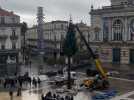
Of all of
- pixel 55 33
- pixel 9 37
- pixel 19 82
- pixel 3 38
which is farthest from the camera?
pixel 55 33

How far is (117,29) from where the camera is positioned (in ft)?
271

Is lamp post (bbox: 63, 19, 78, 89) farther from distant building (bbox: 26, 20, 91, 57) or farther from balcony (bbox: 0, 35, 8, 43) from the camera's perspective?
distant building (bbox: 26, 20, 91, 57)

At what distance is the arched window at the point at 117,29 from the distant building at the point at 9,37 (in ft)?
74.2

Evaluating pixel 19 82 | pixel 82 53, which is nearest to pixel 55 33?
pixel 82 53

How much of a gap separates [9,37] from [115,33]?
2476cm

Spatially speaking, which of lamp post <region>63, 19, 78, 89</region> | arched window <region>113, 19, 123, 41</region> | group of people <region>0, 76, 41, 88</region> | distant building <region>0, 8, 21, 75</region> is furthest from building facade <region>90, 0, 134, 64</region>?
group of people <region>0, 76, 41, 88</region>

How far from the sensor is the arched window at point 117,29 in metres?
81.9

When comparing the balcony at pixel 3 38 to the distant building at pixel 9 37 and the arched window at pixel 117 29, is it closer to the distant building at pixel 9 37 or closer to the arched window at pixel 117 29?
the distant building at pixel 9 37

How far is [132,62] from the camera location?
80.4 m

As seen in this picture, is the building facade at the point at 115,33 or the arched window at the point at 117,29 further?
the arched window at the point at 117,29

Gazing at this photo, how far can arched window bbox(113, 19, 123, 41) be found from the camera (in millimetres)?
81938

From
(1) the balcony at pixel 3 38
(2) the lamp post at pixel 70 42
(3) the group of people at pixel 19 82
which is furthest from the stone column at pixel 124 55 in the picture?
(3) the group of people at pixel 19 82

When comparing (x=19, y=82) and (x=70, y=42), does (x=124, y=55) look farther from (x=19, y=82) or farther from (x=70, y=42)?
(x=19, y=82)

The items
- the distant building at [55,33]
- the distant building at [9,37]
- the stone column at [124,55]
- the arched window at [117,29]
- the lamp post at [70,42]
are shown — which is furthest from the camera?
the distant building at [55,33]
